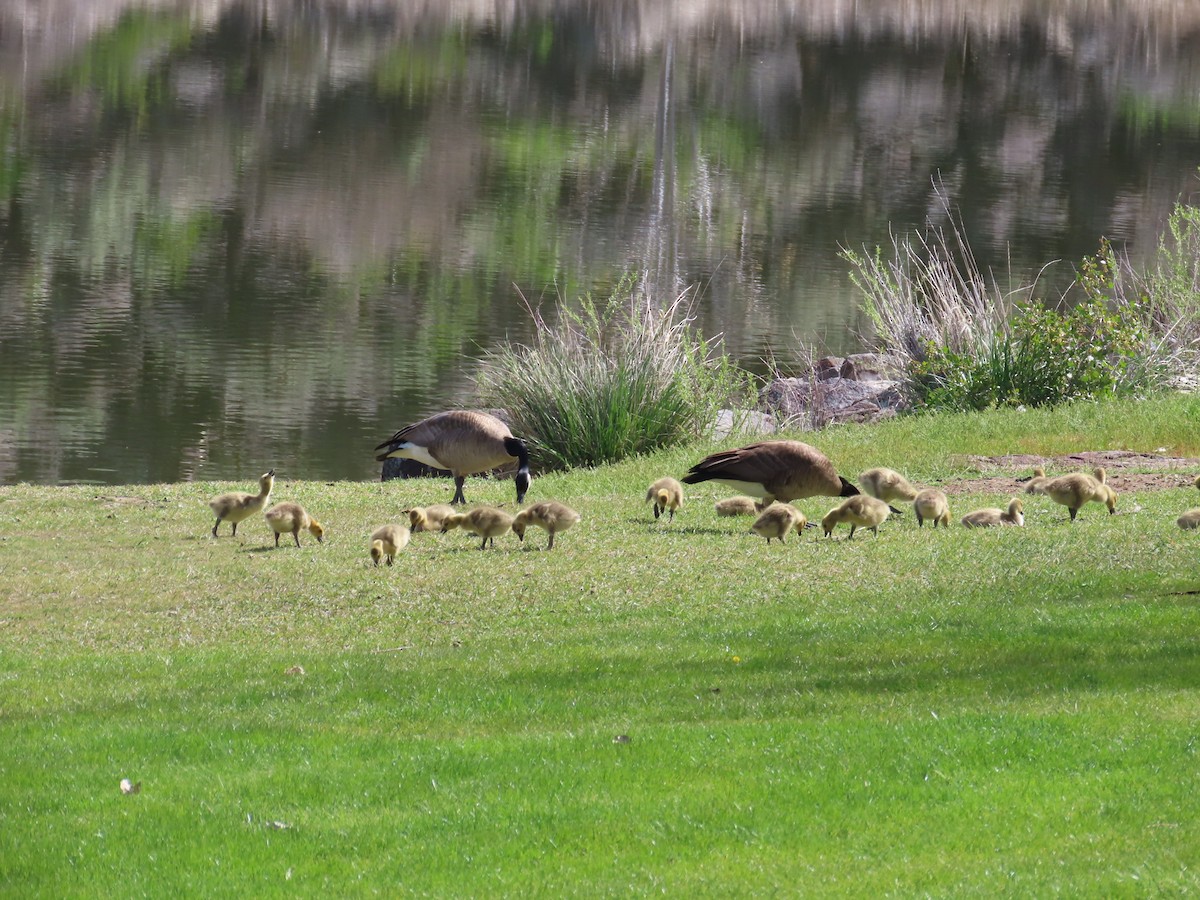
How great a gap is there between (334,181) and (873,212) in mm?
17911

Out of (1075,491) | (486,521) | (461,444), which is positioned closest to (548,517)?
(486,521)

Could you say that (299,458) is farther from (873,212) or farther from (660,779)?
(873,212)

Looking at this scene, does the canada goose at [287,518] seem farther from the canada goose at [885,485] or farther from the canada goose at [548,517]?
the canada goose at [885,485]

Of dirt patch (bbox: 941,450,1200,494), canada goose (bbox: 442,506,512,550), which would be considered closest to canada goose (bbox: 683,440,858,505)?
canada goose (bbox: 442,506,512,550)

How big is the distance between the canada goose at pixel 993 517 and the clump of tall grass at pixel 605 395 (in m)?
8.18

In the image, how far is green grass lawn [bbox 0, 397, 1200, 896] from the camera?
6.51 metres

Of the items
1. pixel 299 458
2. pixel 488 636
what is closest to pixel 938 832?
pixel 488 636

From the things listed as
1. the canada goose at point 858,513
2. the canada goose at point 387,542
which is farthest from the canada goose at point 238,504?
the canada goose at point 858,513

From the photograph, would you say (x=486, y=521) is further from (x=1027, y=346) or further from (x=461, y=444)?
(x=1027, y=346)

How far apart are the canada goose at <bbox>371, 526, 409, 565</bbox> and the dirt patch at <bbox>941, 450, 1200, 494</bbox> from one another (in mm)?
6493

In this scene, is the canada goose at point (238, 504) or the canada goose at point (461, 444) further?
the canada goose at point (461, 444)

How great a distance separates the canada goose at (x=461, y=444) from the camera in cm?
1727

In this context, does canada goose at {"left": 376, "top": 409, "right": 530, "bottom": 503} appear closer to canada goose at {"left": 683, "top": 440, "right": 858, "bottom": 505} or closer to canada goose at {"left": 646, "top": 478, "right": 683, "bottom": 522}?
canada goose at {"left": 646, "top": 478, "right": 683, "bottom": 522}

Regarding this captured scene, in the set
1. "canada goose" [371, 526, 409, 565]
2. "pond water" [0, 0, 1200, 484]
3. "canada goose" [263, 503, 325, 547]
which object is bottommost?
"canada goose" [371, 526, 409, 565]
